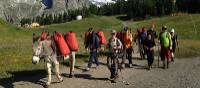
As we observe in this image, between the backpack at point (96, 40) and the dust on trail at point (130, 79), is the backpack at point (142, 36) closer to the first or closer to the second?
the dust on trail at point (130, 79)

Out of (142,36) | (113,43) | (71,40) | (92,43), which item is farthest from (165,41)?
(71,40)

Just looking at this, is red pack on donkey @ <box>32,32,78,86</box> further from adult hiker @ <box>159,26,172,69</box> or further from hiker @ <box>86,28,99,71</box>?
adult hiker @ <box>159,26,172,69</box>

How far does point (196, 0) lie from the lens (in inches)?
7407

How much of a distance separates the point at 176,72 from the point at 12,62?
10.8 metres

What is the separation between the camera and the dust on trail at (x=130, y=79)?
2647cm

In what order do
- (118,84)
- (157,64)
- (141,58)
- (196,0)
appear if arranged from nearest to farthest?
(118,84) < (157,64) < (141,58) < (196,0)

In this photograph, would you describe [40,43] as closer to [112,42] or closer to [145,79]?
[112,42]

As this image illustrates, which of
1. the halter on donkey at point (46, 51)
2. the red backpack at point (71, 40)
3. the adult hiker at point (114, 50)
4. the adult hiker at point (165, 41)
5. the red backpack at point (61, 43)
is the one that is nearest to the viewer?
the halter on donkey at point (46, 51)

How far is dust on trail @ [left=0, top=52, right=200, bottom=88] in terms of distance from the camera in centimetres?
2647

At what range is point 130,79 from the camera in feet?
95.5

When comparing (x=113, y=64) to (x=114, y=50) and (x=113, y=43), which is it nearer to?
(x=114, y=50)

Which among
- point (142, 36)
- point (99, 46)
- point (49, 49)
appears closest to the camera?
point (49, 49)

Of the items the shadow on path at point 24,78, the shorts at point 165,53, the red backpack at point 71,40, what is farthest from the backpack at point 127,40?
the red backpack at point 71,40

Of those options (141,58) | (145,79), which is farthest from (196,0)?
(145,79)
